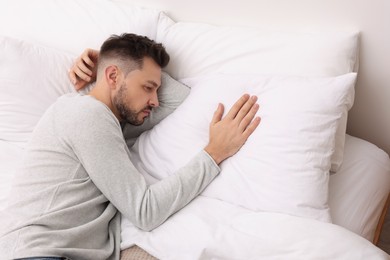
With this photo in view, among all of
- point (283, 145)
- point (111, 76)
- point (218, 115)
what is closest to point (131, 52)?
point (111, 76)

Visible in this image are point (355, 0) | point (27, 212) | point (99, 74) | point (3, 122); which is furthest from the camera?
point (3, 122)

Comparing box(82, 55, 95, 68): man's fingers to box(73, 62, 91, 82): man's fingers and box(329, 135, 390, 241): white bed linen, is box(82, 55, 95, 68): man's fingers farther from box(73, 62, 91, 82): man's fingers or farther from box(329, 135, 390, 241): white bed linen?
box(329, 135, 390, 241): white bed linen

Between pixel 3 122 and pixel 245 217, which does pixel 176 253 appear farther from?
pixel 3 122

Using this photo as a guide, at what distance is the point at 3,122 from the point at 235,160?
0.86 m

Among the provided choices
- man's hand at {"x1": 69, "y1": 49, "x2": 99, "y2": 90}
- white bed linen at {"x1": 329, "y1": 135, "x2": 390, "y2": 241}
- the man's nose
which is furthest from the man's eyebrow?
white bed linen at {"x1": 329, "y1": 135, "x2": 390, "y2": 241}

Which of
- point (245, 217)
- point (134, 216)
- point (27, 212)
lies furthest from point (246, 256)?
point (27, 212)

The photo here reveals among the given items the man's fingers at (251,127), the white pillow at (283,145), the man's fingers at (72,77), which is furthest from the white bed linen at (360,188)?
the man's fingers at (72,77)

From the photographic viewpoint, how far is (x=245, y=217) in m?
1.08

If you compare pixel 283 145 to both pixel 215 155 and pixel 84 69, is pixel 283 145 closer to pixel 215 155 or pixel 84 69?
pixel 215 155

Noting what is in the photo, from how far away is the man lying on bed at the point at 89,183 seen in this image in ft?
3.60

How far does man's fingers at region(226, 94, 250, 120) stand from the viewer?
1.22 m

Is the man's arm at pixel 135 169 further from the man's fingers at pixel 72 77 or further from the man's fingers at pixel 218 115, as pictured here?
A: the man's fingers at pixel 72 77

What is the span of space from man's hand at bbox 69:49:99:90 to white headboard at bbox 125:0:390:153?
32 centimetres

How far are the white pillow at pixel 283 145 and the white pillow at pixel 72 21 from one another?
0.48 metres
